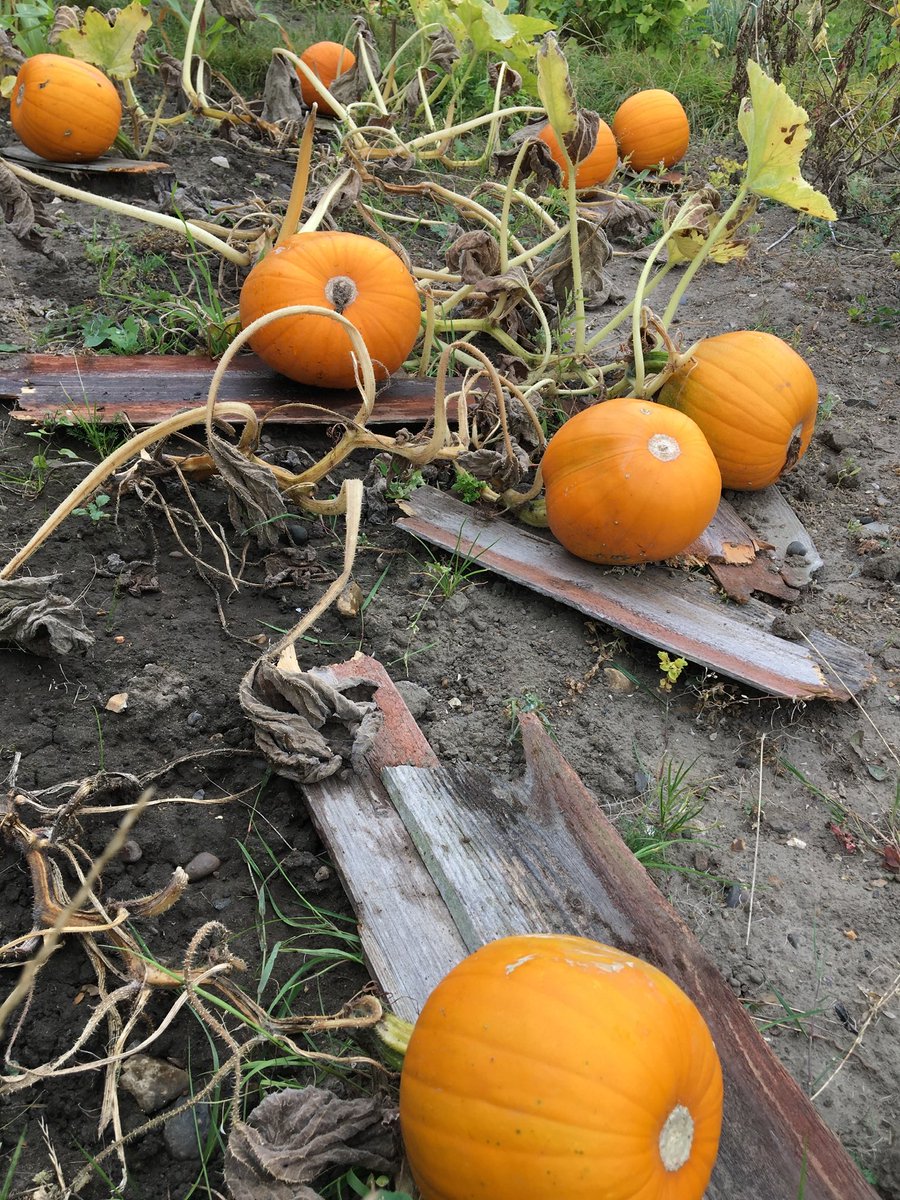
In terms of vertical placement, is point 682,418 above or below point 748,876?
above

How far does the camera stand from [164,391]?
10.6 ft

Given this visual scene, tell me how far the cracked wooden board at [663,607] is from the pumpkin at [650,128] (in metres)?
3.78

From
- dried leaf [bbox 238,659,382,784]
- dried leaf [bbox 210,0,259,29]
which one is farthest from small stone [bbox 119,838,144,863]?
dried leaf [bbox 210,0,259,29]

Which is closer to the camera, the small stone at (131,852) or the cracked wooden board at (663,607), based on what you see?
the small stone at (131,852)

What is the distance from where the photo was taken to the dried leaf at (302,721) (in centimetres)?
208

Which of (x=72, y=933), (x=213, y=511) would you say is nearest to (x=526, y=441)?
(x=213, y=511)

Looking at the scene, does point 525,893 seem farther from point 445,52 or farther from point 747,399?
point 445,52

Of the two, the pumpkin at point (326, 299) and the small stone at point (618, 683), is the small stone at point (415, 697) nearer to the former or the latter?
the small stone at point (618, 683)

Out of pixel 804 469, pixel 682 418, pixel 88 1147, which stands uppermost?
pixel 682 418

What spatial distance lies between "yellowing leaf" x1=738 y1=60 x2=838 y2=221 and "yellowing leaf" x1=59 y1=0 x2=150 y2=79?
2907mm

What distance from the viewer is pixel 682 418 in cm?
279

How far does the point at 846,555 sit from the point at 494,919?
191 centimetres

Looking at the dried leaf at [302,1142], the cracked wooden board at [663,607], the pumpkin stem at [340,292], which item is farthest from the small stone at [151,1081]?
the pumpkin stem at [340,292]

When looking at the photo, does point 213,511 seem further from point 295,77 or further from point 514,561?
point 295,77
